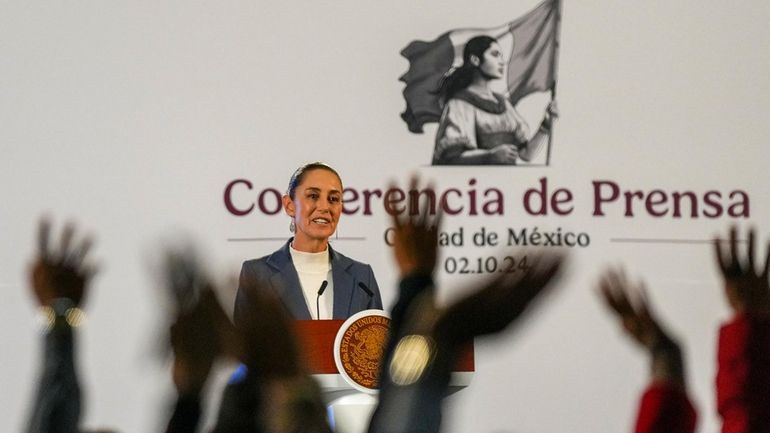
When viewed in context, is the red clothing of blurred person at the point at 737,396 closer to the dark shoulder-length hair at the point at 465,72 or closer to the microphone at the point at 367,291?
the microphone at the point at 367,291

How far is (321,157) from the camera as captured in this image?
5.06 metres

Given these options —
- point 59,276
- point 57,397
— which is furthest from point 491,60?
point 57,397

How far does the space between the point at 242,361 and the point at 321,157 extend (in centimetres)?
348

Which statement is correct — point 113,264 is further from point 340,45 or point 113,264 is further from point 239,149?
point 340,45

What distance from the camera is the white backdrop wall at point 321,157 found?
16.0 ft

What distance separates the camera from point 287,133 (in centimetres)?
507

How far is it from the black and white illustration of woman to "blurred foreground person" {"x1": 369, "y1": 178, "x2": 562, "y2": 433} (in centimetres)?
361

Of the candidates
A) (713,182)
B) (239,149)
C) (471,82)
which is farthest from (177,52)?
(713,182)

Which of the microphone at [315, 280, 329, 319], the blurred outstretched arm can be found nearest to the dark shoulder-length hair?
the microphone at [315, 280, 329, 319]

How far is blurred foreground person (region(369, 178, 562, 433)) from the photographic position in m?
1.46

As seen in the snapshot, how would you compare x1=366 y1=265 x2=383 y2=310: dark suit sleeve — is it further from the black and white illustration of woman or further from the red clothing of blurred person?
the red clothing of blurred person

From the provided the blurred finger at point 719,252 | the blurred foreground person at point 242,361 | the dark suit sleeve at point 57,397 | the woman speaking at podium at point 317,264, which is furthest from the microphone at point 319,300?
the blurred foreground person at point 242,361

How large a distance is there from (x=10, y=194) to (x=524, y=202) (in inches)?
89.7

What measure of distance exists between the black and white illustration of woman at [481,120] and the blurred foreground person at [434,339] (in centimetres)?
361
